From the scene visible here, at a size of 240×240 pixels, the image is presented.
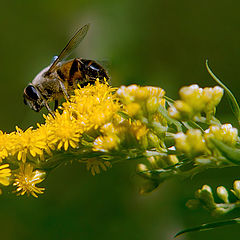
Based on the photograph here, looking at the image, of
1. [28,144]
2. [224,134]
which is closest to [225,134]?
[224,134]

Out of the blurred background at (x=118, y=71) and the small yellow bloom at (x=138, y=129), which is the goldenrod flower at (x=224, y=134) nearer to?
the small yellow bloom at (x=138, y=129)

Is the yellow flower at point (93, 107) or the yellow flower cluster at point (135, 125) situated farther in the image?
→ the yellow flower at point (93, 107)

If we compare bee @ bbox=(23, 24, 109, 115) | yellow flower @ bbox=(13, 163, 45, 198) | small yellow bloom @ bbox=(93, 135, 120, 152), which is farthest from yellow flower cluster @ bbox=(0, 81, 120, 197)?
bee @ bbox=(23, 24, 109, 115)

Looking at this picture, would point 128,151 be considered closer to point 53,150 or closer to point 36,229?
point 53,150

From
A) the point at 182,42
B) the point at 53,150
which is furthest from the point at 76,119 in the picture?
the point at 182,42

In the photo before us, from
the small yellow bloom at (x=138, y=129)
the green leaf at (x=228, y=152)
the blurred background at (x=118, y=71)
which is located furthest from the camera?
the blurred background at (x=118, y=71)

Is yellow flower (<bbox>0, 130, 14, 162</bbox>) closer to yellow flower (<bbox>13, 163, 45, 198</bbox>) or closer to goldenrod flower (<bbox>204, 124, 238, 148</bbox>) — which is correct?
yellow flower (<bbox>13, 163, 45, 198</bbox>)

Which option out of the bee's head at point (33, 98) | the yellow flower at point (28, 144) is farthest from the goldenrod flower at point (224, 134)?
the bee's head at point (33, 98)
